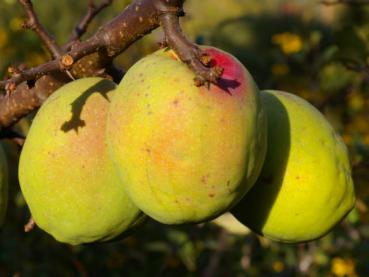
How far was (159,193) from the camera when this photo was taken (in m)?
1.08

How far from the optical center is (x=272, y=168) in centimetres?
126

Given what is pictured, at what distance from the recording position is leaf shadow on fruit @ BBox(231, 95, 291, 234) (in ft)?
4.13

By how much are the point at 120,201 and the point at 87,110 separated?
0.56 ft

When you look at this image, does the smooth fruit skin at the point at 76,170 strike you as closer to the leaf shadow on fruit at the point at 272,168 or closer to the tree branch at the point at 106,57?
the tree branch at the point at 106,57

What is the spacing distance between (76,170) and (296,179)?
397 millimetres

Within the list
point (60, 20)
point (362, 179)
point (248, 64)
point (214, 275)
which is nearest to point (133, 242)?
point (214, 275)

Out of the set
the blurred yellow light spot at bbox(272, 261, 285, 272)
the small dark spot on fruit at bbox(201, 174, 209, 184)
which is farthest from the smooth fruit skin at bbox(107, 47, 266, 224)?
the blurred yellow light spot at bbox(272, 261, 285, 272)

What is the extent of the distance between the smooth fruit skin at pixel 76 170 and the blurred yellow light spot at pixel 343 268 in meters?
2.07

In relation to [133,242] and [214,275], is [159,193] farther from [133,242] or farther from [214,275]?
[133,242]

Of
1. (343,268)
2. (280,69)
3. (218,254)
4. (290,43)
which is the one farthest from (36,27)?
(290,43)

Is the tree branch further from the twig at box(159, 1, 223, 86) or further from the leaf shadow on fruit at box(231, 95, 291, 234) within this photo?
the leaf shadow on fruit at box(231, 95, 291, 234)

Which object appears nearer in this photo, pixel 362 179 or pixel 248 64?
pixel 362 179

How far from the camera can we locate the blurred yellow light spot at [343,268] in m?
3.10

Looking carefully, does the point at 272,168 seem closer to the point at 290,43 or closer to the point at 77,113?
the point at 77,113
